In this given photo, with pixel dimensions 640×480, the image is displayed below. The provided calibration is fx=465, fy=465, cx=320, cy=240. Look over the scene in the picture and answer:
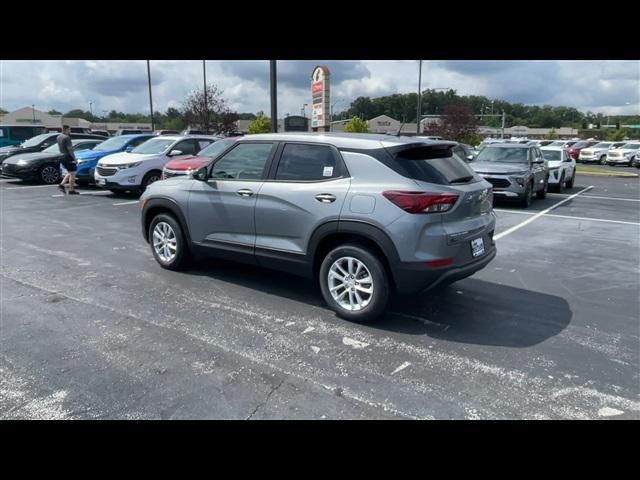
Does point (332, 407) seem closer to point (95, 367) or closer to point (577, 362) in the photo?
point (95, 367)

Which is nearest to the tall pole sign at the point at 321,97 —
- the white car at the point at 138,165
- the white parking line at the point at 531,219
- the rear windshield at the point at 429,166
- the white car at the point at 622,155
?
the white car at the point at 138,165

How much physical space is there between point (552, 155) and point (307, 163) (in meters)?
14.6

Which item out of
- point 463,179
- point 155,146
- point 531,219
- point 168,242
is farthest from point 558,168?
point 168,242

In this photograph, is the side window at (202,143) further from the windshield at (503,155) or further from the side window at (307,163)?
the side window at (307,163)

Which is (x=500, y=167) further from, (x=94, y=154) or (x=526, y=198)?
(x=94, y=154)

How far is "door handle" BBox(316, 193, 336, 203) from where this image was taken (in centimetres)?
445

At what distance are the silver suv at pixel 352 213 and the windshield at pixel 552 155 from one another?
13.3 m

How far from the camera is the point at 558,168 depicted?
51.7 feet

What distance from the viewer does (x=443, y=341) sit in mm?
4094

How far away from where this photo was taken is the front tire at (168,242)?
19.3 feet

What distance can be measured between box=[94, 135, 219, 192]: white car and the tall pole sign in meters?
4.20
